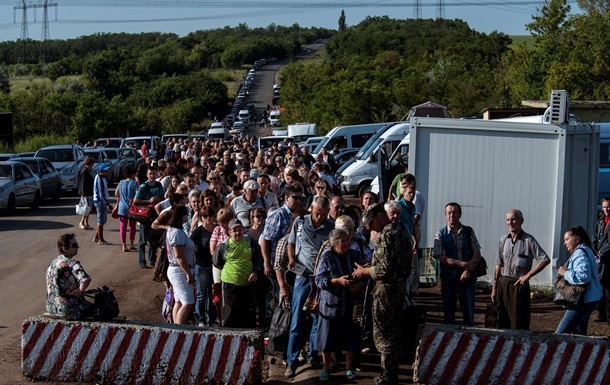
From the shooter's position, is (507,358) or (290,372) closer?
(507,358)

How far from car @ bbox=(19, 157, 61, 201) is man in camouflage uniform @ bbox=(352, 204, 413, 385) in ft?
68.8

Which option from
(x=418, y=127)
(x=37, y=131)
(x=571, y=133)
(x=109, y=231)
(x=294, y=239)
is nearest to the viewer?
(x=294, y=239)

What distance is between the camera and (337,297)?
28.7 feet

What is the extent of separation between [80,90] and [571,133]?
103 m

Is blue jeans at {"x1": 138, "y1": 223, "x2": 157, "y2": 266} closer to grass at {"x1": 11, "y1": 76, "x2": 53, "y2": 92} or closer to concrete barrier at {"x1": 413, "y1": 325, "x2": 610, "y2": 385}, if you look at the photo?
concrete barrier at {"x1": 413, "y1": 325, "x2": 610, "y2": 385}

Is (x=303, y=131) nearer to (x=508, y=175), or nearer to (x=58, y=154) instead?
(x=58, y=154)

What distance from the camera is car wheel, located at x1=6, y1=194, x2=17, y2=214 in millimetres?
24406

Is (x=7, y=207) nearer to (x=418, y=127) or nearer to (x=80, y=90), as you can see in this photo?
(x=418, y=127)

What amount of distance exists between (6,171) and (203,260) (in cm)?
1608

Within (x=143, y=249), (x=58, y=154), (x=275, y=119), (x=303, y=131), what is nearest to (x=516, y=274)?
(x=143, y=249)

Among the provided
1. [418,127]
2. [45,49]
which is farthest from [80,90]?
[418,127]

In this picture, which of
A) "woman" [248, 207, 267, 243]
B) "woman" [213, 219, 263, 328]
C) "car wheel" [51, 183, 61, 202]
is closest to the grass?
"car wheel" [51, 183, 61, 202]

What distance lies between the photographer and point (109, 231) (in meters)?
21.5

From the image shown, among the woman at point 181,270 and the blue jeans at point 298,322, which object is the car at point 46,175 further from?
the blue jeans at point 298,322
